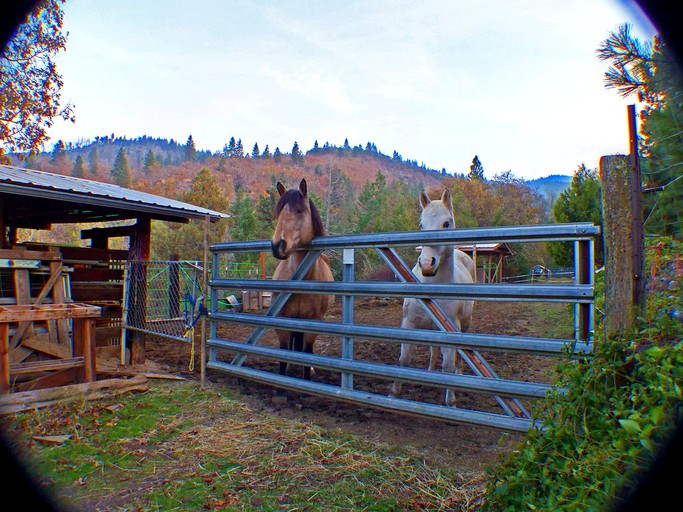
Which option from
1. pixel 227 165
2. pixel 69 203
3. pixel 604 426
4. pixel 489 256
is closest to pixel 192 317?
pixel 69 203

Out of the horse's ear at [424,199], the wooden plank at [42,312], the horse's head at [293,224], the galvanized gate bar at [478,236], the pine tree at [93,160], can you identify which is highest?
the pine tree at [93,160]

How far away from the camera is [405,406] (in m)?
2.81

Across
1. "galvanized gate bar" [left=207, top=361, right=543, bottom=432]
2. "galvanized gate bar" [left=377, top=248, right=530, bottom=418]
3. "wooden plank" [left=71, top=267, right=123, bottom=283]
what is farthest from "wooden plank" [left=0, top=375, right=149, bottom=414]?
"galvanized gate bar" [left=377, top=248, right=530, bottom=418]

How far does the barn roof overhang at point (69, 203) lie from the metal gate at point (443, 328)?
2.94 metres

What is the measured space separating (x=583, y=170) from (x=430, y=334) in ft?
109

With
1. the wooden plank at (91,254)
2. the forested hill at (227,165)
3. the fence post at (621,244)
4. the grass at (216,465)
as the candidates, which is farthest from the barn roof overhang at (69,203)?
the forested hill at (227,165)

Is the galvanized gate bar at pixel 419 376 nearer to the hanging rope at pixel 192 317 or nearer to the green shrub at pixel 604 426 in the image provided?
the green shrub at pixel 604 426

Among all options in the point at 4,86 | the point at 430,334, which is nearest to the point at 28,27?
the point at 4,86

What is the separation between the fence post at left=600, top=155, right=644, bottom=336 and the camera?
6.10 ft

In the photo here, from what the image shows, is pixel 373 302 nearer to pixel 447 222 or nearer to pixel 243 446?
pixel 447 222

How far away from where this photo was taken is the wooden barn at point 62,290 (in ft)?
14.3

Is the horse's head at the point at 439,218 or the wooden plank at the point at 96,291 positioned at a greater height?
the horse's head at the point at 439,218

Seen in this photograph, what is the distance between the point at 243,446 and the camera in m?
3.00

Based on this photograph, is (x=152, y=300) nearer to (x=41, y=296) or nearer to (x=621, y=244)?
(x=41, y=296)
